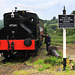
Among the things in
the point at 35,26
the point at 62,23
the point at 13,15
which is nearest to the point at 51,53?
the point at 35,26

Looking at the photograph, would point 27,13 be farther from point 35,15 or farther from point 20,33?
point 20,33

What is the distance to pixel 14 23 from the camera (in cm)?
1049

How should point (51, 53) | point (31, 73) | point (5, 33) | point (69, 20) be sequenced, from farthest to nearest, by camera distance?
point (51, 53) < point (5, 33) < point (69, 20) < point (31, 73)

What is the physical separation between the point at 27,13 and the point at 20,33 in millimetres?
1667

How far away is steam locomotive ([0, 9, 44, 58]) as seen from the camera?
9.84m

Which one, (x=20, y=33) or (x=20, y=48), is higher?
(x=20, y=33)

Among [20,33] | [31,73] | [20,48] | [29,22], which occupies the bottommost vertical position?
[31,73]

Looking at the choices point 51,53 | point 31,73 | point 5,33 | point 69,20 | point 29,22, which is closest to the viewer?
point 31,73

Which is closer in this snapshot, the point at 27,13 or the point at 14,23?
the point at 14,23

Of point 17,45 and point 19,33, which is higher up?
point 19,33

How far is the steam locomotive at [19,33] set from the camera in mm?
9844

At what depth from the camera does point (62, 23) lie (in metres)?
7.59

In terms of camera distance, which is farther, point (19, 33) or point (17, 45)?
point (19, 33)

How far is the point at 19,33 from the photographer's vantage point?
1050 cm
